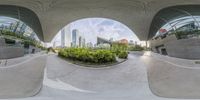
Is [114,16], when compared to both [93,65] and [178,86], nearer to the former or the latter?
[93,65]

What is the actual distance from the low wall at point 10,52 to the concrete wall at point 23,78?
0.42 meters

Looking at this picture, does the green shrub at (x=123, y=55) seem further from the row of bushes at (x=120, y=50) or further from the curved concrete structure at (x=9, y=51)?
the curved concrete structure at (x=9, y=51)

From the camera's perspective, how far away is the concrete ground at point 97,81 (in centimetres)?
523

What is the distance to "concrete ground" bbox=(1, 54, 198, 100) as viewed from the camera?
5.23 metres

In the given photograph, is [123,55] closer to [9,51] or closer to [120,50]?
[120,50]

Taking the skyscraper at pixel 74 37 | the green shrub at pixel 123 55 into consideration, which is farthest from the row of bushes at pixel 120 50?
the skyscraper at pixel 74 37

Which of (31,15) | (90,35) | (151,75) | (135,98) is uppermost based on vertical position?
(31,15)

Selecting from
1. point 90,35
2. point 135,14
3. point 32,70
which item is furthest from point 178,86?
point 32,70

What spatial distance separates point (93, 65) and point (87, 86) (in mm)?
547

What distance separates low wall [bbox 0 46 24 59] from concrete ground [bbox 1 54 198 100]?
834 millimetres

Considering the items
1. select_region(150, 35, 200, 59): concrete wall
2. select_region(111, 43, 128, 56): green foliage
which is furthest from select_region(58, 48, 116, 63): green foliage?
select_region(150, 35, 200, 59): concrete wall

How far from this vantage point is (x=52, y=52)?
5492 mm

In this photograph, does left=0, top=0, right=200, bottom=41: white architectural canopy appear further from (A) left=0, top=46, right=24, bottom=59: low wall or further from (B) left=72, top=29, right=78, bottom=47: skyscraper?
(A) left=0, top=46, right=24, bottom=59: low wall

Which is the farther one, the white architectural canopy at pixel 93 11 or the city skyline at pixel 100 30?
the city skyline at pixel 100 30
